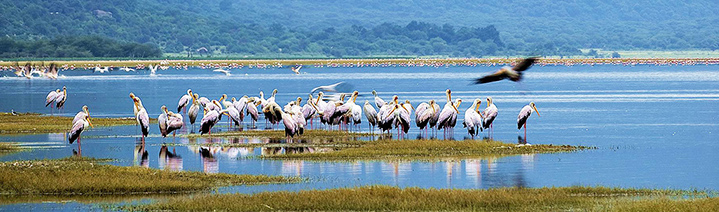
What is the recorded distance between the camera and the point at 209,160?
86.5ft

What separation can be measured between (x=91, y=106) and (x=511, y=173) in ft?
108

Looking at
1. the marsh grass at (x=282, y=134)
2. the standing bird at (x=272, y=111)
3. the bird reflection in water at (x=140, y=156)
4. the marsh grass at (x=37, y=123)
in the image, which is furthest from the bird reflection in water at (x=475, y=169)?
the marsh grass at (x=37, y=123)

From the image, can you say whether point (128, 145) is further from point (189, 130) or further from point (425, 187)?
point (425, 187)

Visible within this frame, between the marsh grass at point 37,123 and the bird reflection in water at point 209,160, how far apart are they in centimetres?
787

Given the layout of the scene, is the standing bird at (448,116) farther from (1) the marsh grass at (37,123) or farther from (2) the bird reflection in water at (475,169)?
(1) the marsh grass at (37,123)

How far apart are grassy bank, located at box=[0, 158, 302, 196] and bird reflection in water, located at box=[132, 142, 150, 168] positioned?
224cm

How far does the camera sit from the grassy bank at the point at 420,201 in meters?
18.4

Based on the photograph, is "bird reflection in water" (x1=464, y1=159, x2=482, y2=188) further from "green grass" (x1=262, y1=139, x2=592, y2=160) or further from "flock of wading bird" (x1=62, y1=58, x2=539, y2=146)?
"flock of wading bird" (x1=62, y1=58, x2=539, y2=146)

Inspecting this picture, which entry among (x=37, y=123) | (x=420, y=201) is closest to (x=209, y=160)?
(x=420, y=201)

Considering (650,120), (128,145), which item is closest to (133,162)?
(128,145)

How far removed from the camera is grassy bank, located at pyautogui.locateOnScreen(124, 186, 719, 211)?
18391 mm

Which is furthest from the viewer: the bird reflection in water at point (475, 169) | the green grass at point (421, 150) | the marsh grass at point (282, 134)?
the marsh grass at point (282, 134)

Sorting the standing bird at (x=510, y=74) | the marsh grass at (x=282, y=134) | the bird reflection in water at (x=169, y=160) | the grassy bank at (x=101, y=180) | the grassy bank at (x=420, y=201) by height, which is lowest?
the grassy bank at (x=420, y=201)

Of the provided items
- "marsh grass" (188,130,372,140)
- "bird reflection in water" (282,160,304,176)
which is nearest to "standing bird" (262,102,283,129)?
"marsh grass" (188,130,372,140)
